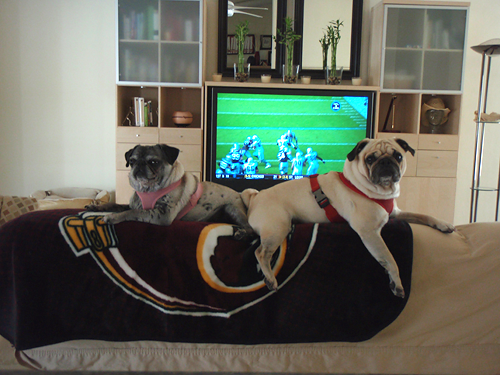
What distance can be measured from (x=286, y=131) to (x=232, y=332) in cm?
321

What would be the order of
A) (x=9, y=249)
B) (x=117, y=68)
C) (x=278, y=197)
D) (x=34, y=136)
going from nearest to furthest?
(x=9, y=249), (x=278, y=197), (x=117, y=68), (x=34, y=136)

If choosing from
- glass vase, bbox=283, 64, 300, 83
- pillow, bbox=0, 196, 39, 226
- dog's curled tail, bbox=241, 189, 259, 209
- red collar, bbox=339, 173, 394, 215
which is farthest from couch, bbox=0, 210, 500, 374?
glass vase, bbox=283, 64, 300, 83

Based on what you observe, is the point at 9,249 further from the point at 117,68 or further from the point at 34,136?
the point at 34,136

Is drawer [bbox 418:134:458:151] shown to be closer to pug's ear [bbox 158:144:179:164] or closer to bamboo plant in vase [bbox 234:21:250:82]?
bamboo plant in vase [bbox 234:21:250:82]

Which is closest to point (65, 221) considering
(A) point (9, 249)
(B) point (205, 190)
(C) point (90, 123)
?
(A) point (9, 249)

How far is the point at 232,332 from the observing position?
3.92ft

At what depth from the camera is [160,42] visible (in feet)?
13.3

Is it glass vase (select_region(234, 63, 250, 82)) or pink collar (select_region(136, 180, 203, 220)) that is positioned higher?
glass vase (select_region(234, 63, 250, 82))

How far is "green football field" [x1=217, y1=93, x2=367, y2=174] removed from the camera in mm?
4133

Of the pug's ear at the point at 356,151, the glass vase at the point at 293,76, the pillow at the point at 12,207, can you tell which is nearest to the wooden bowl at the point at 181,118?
the glass vase at the point at 293,76

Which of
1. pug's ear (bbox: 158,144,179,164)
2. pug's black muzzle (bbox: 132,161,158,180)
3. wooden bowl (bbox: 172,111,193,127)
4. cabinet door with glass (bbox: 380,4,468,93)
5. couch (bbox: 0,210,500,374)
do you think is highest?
cabinet door with glass (bbox: 380,4,468,93)

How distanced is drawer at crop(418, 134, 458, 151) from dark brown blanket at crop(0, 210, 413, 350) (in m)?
3.29

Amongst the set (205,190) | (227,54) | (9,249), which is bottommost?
(9,249)

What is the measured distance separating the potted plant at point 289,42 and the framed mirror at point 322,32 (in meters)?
0.17
